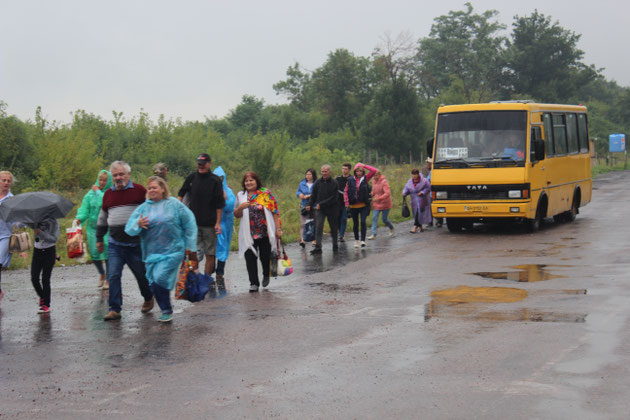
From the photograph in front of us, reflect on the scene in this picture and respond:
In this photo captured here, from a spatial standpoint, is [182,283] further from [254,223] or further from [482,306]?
[482,306]

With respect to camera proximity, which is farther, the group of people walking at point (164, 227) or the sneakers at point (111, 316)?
the sneakers at point (111, 316)

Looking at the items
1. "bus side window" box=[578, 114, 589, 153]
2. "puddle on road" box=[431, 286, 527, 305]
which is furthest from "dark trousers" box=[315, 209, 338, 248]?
"bus side window" box=[578, 114, 589, 153]

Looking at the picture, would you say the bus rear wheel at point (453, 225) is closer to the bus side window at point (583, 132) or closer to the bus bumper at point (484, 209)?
the bus bumper at point (484, 209)

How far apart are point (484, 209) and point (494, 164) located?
1023mm

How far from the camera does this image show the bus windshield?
19.1m

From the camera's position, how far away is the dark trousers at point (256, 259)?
12.0 metres

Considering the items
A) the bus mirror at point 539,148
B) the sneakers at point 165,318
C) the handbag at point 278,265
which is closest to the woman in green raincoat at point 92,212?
the handbag at point 278,265

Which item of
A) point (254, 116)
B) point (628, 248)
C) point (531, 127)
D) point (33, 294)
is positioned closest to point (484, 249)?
point (628, 248)

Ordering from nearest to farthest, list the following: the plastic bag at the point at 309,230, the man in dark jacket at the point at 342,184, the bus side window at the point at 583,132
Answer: the plastic bag at the point at 309,230 < the man in dark jacket at the point at 342,184 < the bus side window at the point at 583,132

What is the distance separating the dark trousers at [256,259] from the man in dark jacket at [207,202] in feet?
1.93

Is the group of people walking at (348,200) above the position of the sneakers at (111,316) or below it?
above

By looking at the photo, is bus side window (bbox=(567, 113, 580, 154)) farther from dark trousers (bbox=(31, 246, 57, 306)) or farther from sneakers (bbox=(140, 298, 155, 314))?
dark trousers (bbox=(31, 246, 57, 306))

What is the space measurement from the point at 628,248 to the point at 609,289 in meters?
5.22

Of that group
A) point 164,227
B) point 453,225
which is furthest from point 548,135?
point 164,227
